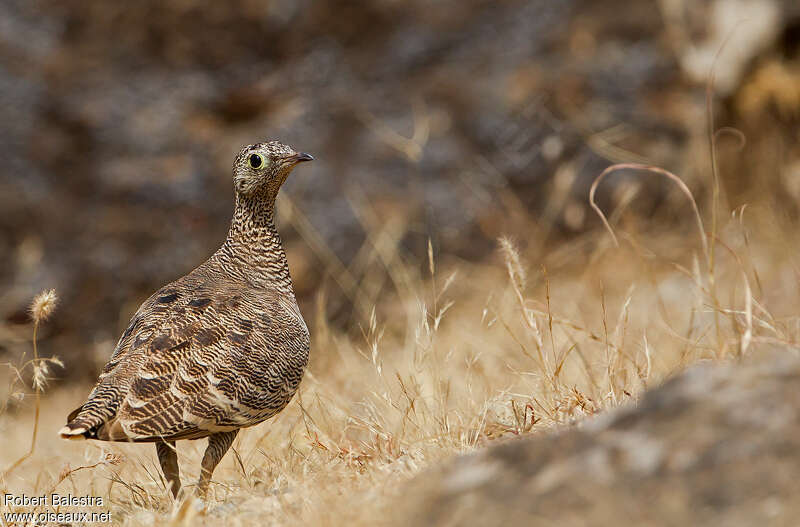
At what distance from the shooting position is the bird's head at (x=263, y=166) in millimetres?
4121

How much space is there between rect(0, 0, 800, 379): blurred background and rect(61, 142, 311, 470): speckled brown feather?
3518 millimetres

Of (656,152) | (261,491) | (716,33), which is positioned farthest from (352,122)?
(261,491)

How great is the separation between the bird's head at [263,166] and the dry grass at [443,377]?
0.84m

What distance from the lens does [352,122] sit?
7.61 meters

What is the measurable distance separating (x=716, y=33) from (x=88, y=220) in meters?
5.65

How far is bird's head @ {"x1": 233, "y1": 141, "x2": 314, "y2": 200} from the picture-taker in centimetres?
412

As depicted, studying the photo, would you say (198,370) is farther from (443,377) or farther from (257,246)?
(443,377)

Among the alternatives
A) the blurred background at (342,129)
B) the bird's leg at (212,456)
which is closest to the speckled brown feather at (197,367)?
the bird's leg at (212,456)

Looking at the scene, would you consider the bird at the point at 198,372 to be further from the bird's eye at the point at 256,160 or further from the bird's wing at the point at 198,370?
the bird's eye at the point at 256,160

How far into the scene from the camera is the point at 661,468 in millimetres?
1620

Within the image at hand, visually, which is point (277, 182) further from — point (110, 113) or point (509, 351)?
point (110, 113)

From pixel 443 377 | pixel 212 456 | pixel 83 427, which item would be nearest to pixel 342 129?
pixel 443 377

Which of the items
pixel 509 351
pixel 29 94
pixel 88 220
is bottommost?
pixel 509 351

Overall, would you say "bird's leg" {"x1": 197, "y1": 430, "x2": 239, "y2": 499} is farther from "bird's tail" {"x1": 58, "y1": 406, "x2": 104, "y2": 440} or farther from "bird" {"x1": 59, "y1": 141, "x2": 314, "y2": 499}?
"bird's tail" {"x1": 58, "y1": 406, "x2": 104, "y2": 440}
